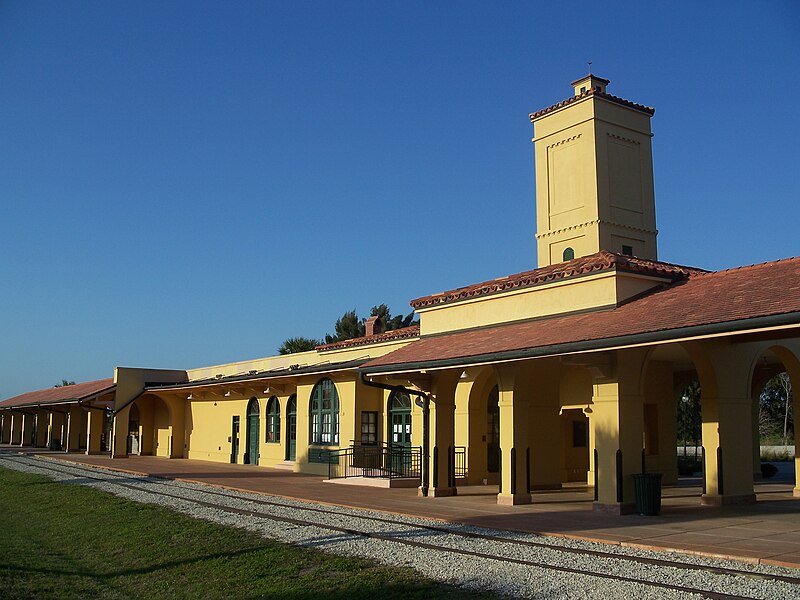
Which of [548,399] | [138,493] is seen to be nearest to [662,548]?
[548,399]

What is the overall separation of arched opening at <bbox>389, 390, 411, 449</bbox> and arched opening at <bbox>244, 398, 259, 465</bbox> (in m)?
9.25

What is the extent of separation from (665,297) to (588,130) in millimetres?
13470

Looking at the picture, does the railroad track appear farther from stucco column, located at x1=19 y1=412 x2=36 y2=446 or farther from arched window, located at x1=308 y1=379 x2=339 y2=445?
stucco column, located at x1=19 y1=412 x2=36 y2=446

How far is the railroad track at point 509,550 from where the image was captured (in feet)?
28.2

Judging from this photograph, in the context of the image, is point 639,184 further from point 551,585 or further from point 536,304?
point 551,585

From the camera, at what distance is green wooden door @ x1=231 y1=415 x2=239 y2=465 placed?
3459 cm

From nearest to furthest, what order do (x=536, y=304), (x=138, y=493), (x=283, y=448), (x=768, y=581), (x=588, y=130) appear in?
(x=768, y=581)
(x=536, y=304)
(x=138, y=493)
(x=588, y=130)
(x=283, y=448)

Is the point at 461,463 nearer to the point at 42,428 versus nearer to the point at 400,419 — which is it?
the point at 400,419

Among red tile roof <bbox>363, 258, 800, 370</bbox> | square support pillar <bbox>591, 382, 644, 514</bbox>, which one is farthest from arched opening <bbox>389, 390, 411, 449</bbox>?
square support pillar <bbox>591, 382, 644, 514</bbox>

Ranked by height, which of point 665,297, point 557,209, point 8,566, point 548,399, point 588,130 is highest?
point 588,130

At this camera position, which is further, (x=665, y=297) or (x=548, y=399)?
(x=548, y=399)

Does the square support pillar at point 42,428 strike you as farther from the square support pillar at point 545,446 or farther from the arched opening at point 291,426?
the square support pillar at point 545,446

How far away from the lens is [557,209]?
2828cm

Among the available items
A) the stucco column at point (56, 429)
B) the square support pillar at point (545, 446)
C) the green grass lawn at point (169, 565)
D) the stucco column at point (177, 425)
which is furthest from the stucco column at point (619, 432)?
the stucco column at point (56, 429)
